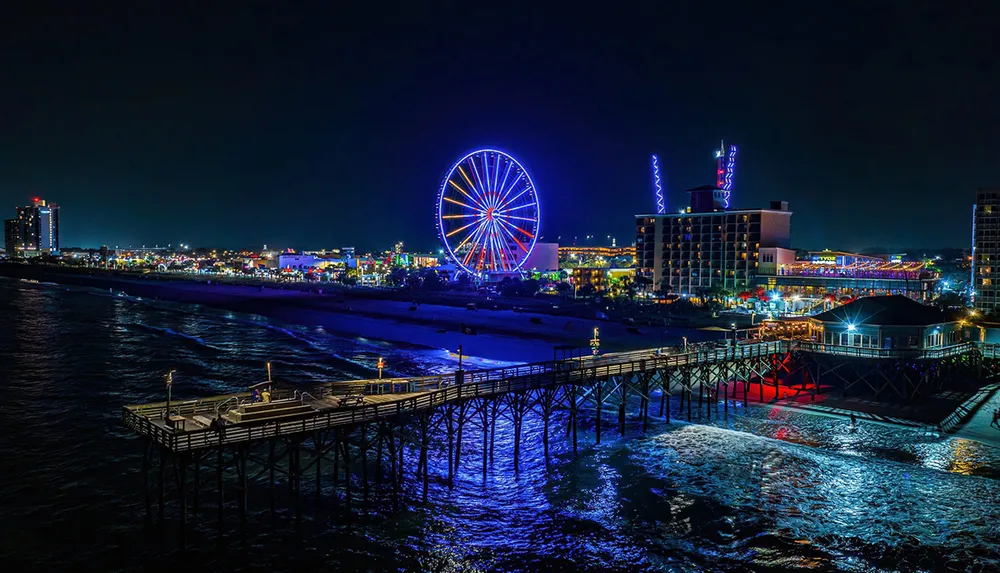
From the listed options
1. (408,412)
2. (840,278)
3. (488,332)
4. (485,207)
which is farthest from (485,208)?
(408,412)

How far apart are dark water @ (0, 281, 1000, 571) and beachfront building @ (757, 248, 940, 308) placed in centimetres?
5774

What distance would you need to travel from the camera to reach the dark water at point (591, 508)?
22203 mm

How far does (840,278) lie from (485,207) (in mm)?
55483

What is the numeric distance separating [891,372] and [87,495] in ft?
155

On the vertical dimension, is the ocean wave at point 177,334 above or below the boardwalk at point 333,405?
below

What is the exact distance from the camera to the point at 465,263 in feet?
364

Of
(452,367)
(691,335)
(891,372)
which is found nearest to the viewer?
(891,372)

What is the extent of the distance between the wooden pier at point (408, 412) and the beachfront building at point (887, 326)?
1146 millimetres

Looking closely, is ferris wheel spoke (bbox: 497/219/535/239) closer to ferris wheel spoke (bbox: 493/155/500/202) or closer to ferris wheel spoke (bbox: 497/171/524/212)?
ferris wheel spoke (bbox: 497/171/524/212)

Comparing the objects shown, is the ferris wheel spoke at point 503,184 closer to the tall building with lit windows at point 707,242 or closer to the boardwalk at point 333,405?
the tall building with lit windows at point 707,242

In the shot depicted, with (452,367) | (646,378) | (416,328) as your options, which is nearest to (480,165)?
(416,328)

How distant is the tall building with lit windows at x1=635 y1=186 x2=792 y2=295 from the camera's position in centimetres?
11462

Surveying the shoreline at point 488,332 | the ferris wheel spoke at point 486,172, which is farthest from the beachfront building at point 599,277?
the ferris wheel spoke at point 486,172

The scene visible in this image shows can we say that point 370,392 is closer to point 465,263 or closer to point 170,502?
point 170,502
